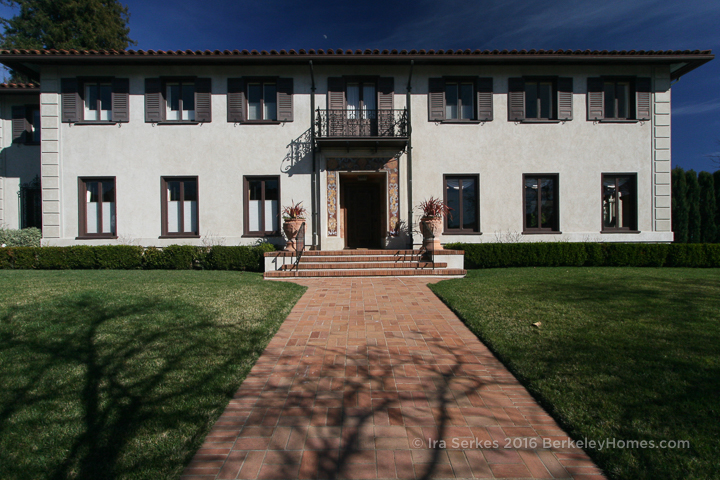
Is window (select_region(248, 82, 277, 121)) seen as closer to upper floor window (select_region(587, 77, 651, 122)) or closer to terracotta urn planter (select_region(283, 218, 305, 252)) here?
terracotta urn planter (select_region(283, 218, 305, 252))

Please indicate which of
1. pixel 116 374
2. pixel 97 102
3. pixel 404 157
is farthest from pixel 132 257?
pixel 404 157

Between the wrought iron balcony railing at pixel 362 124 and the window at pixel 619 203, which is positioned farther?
the window at pixel 619 203

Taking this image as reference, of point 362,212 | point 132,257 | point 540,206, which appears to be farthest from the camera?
point 362,212

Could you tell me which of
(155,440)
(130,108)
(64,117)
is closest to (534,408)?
(155,440)

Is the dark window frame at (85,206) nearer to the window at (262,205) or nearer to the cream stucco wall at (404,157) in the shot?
the cream stucco wall at (404,157)

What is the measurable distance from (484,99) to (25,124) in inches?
675

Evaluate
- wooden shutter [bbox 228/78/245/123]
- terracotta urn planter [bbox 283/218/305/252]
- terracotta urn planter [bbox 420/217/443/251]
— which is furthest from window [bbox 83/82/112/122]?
terracotta urn planter [bbox 420/217/443/251]

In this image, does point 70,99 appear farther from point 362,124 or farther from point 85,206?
point 362,124

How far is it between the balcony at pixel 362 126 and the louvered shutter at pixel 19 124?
11.3 meters

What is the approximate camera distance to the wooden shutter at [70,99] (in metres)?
11.5

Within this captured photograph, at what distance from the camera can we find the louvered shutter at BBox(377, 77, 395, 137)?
1175 cm

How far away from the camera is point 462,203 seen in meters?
12.1

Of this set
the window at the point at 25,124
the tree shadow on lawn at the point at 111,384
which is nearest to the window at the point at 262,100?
the window at the point at 25,124

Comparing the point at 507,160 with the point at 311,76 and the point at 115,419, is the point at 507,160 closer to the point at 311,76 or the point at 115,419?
the point at 311,76
